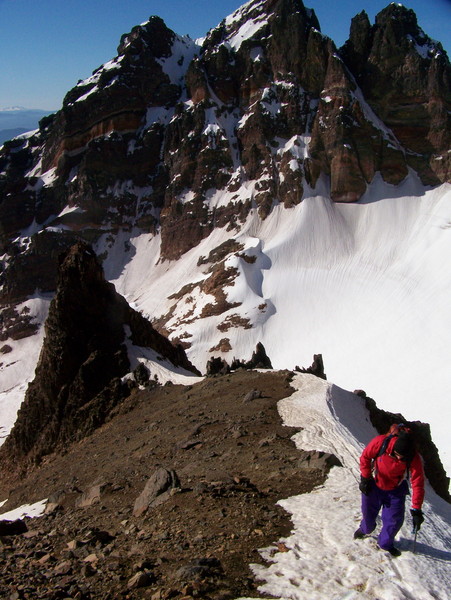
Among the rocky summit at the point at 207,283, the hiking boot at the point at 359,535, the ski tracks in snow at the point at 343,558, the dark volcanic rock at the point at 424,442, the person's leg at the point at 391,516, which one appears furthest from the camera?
the dark volcanic rock at the point at 424,442

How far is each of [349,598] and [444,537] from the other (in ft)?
9.23

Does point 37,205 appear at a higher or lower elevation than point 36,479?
higher

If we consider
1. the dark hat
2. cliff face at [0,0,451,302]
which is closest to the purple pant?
the dark hat

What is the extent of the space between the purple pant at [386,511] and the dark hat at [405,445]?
0.61m

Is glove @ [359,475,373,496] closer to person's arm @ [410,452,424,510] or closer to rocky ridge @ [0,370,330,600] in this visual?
person's arm @ [410,452,424,510]

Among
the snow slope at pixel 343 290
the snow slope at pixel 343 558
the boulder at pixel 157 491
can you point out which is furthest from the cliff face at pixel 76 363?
the snow slope at pixel 343 290

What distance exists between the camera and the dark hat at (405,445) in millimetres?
6785

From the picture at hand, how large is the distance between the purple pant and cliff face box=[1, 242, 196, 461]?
15020mm

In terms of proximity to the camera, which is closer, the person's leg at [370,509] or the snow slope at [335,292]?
the person's leg at [370,509]

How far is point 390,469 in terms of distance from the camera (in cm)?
705

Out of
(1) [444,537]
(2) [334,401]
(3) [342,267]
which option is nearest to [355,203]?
(3) [342,267]

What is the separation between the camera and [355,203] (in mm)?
81062

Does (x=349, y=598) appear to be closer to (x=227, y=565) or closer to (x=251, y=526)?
(x=227, y=565)

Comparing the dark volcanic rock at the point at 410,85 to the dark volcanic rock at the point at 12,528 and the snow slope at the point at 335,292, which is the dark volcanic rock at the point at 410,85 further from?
the dark volcanic rock at the point at 12,528
